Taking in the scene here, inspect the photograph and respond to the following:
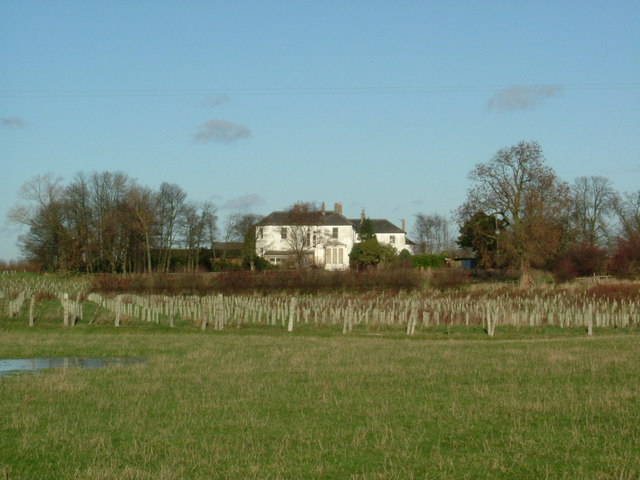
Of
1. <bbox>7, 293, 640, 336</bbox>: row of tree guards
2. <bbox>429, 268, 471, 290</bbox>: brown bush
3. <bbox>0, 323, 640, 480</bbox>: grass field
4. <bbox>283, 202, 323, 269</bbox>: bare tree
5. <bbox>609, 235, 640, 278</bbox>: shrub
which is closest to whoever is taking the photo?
<bbox>0, 323, 640, 480</bbox>: grass field

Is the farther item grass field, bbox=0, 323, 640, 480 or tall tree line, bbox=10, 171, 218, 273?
tall tree line, bbox=10, 171, 218, 273

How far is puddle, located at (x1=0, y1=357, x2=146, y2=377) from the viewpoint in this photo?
17.2 m

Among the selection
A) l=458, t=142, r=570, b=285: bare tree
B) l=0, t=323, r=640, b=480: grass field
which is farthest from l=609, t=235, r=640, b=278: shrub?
l=0, t=323, r=640, b=480: grass field

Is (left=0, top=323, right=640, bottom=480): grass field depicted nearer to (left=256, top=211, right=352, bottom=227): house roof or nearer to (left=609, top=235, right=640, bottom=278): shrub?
(left=609, top=235, right=640, bottom=278): shrub

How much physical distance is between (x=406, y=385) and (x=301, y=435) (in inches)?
189

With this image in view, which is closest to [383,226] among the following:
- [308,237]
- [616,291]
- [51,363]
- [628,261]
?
[308,237]

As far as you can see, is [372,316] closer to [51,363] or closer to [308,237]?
[51,363]

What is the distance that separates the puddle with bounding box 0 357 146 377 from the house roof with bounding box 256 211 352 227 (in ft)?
233

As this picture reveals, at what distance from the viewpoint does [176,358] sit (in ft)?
63.2

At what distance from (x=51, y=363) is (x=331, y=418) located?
1036 cm

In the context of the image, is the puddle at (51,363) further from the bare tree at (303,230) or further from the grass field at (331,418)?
the bare tree at (303,230)

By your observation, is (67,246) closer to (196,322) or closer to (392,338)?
(196,322)

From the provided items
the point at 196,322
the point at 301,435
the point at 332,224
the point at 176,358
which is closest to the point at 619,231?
the point at 332,224

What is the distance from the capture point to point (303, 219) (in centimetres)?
9125
